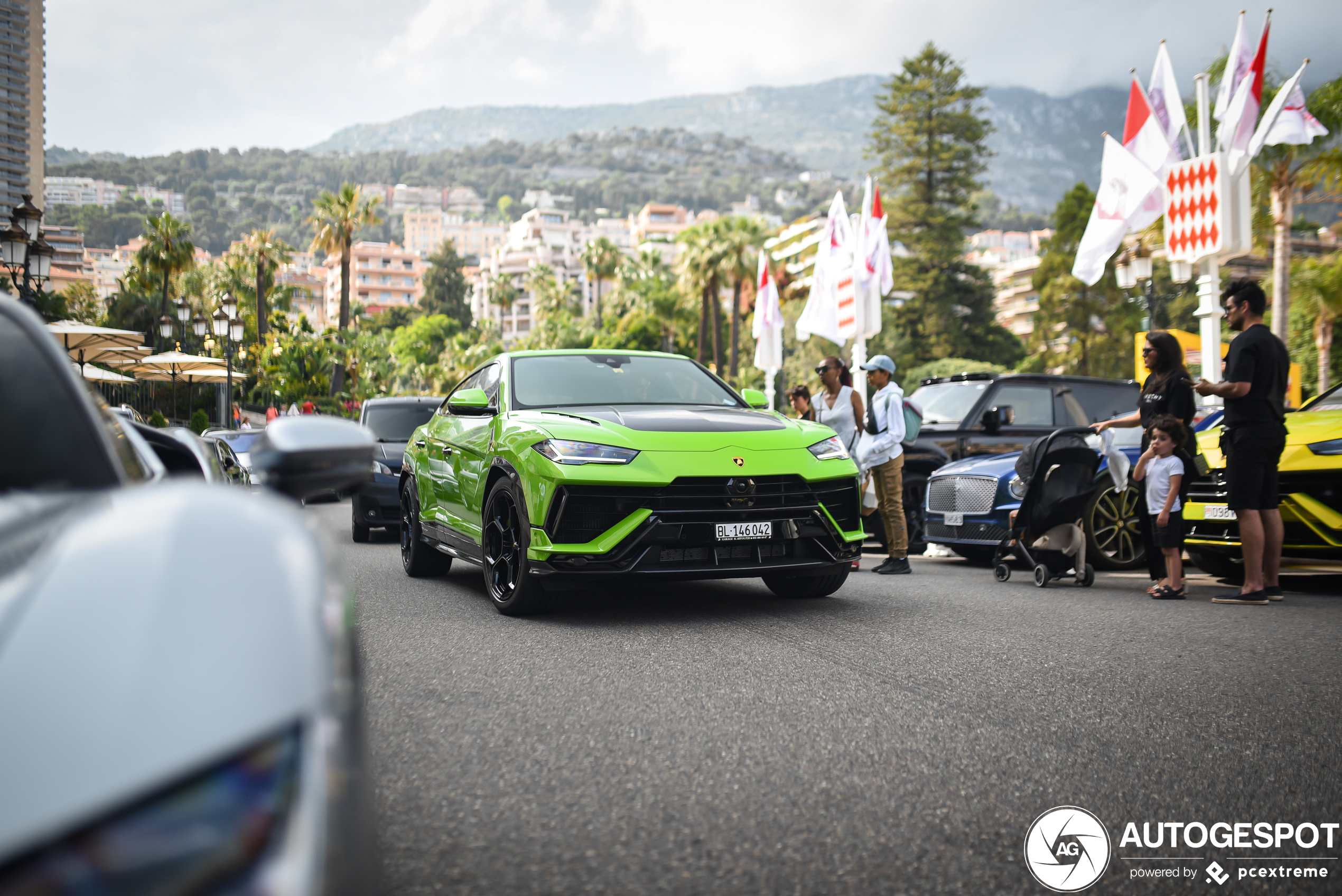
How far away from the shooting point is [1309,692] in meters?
4.34

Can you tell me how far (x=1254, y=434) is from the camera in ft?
22.6

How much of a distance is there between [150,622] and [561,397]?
5950 mm

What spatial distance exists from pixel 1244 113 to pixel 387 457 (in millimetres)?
12126

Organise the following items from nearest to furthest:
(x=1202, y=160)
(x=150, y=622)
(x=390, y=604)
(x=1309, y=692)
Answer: (x=150, y=622) → (x=1309, y=692) → (x=390, y=604) → (x=1202, y=160)

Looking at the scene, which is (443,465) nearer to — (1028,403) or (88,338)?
(1028,403)

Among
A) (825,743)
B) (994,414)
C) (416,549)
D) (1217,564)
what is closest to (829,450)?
(825,743)

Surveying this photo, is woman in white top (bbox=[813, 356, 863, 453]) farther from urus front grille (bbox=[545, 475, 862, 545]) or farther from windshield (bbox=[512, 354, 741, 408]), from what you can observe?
urus front grille (bbox=[545, 475, 862, 545])

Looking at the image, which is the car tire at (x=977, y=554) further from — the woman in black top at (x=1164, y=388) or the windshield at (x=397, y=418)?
the windshield at (x=397, y=418)

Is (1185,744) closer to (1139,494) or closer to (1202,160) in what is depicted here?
(1139,494)

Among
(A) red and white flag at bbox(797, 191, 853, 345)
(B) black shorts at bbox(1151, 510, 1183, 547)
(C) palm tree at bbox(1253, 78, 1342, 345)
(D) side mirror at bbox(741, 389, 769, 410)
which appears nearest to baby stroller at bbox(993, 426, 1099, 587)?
(B) black shorts at bbox(1151, 510, 1183, 547)

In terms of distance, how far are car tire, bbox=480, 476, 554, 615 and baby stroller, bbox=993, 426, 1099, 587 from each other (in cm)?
410

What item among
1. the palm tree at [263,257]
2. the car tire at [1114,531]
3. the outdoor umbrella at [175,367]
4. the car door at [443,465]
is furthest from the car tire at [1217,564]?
the palm tree at [263,257]

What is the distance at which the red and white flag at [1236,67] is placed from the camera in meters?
14.1

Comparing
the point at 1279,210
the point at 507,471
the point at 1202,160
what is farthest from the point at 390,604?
the point at 1279,210
